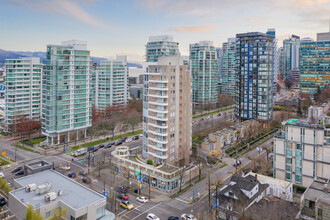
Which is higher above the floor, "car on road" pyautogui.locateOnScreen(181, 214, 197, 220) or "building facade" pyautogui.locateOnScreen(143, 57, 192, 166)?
"building facade" pyautogui.locateOnScreen(143, 57, 192, 166)

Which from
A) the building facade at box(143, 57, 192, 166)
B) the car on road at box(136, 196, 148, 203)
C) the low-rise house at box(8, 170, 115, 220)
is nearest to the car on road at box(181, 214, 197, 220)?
the car on road at box(136, 196, 148, 203)

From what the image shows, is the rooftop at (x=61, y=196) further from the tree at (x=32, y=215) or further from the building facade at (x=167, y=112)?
the building facade at (x=167, y=112)

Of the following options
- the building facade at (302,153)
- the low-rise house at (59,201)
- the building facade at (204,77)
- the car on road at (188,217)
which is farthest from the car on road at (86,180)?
the building facade at (204,77)

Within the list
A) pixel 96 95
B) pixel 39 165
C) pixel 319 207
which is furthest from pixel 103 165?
pixel 96 95

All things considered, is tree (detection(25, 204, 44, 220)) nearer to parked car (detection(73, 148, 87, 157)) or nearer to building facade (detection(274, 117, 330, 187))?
parked car (detection(73, 148, 87, 157))

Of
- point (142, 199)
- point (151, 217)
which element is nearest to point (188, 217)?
point (151, 217)
